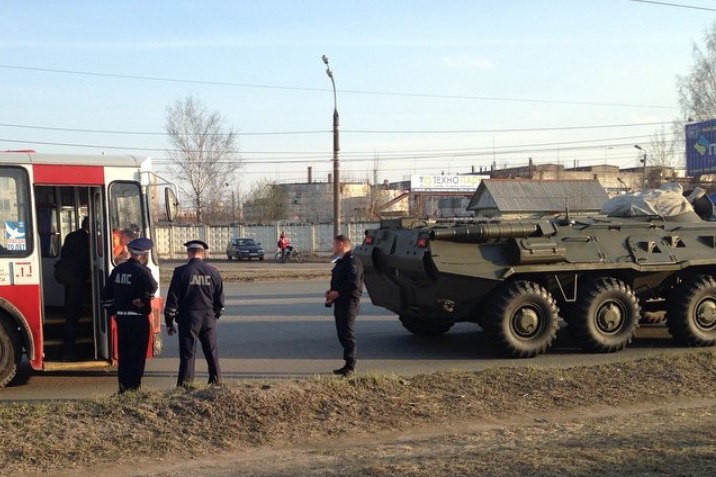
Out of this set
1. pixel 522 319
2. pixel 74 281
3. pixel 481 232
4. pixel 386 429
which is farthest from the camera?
pixel 522 319

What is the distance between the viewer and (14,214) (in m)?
8.73

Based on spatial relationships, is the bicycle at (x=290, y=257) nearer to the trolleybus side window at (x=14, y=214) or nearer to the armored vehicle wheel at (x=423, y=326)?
the armored vehicle wheel at (x=423, y=326)

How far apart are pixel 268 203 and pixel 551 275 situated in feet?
197

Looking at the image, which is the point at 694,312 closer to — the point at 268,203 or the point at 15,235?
the point at 15,235

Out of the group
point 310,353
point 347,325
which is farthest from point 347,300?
point 310,353

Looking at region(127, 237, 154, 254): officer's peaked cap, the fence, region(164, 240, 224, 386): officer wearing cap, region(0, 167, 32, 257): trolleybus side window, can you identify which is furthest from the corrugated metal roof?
region(127, 237, 154, 254): officer's peaked cap

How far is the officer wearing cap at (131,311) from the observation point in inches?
305

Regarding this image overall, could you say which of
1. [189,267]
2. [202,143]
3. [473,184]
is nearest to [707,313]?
[189,267]

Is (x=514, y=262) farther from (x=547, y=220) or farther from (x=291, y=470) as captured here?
(x=291, y=470)

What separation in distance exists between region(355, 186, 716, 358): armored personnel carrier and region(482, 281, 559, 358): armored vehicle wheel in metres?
0.01

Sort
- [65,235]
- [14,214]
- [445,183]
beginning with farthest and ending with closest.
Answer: [445,183]
[65,235]
[14,214]

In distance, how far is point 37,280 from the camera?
8.72 meters

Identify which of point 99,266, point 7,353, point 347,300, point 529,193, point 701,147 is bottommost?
point 7,353

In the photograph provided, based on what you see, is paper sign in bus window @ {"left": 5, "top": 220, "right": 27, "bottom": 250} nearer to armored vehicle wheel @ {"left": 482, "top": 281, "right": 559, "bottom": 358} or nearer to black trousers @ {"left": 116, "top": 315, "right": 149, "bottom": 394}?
black trousers @ {"left": 116, "top": 315, "right": 149, "bottom": 394}
